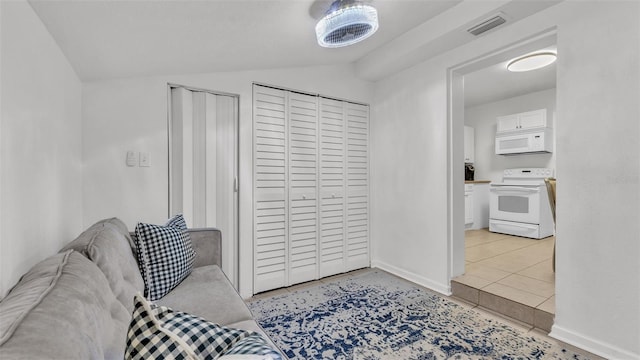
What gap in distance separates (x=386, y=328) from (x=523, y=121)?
4.45 m

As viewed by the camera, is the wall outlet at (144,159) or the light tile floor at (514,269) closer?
the wall outlet at (144,159)

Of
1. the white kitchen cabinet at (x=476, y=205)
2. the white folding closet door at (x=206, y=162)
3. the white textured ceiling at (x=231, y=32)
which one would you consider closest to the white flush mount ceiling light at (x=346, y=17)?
the white textured ceiling at (x=231, y=32)

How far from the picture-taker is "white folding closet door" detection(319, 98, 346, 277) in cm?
313

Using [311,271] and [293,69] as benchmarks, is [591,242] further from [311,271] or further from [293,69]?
[293,69]

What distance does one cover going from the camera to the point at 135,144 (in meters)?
2.15

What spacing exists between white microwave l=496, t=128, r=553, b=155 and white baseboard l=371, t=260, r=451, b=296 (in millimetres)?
3269

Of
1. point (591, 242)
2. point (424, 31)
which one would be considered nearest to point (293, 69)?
point (424, 31)

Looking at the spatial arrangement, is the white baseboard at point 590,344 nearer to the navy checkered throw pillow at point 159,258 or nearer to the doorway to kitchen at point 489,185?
the doorway to kitchen at point 489,185

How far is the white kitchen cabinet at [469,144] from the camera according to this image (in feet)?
18.5

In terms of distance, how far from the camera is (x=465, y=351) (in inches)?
71.0

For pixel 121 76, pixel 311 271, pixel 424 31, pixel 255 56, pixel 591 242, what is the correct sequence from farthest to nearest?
pixel 311 271
pixel 424 31
pixel 255 56
pixel 121 76
pixel 591 242

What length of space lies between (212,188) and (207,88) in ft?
2.82

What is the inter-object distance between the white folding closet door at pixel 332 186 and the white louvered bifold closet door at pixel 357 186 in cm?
9

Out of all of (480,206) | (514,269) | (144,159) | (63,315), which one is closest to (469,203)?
(480,206)
